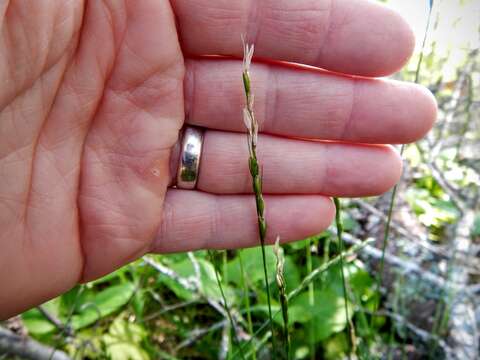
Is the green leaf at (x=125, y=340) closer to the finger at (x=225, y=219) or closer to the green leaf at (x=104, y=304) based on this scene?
the green leaf at (x=104, y=304)

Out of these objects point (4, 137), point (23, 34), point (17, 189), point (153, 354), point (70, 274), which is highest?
point (23, 34)

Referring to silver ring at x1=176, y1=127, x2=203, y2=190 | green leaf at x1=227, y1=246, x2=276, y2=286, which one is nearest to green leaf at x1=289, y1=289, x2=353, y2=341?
green leaf at x1=227, y1=246, x2=276, y2=286

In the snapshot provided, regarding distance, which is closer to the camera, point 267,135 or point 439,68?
point 267,135

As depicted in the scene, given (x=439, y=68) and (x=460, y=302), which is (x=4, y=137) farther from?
(x=439, y=68)

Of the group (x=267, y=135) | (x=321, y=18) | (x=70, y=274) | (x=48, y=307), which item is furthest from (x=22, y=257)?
(x=321, y=18)

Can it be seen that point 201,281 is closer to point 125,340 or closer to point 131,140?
point 125,340

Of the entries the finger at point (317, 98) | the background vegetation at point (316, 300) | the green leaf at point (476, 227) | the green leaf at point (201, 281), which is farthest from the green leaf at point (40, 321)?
the green leaf at point (476, 227)
